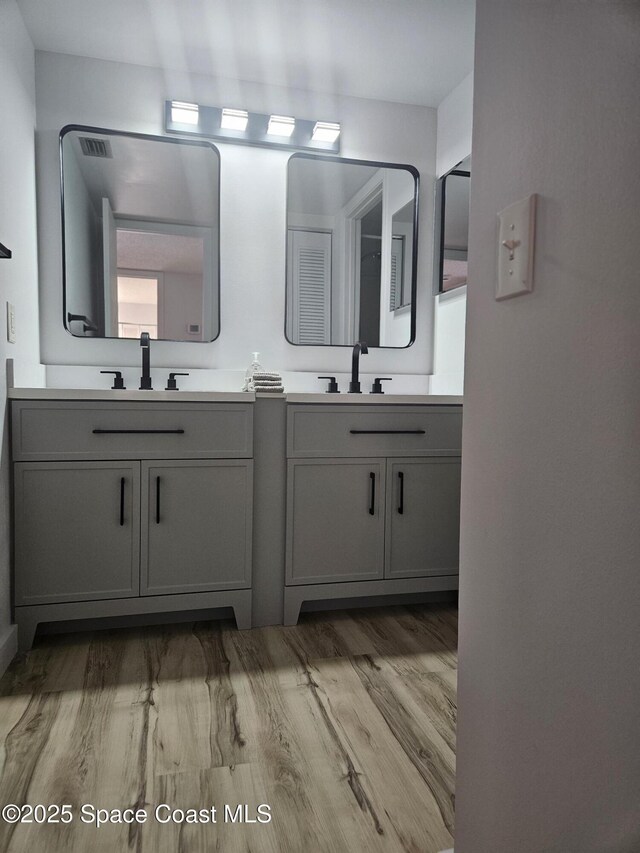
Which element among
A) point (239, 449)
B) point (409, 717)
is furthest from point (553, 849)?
point (239, 449)

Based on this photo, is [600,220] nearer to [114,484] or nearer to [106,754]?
[106,754]

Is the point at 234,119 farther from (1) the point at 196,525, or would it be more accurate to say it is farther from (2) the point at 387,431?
(1) the point at 196,525

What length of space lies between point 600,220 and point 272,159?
236 cm

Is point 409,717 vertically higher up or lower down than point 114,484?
lower down

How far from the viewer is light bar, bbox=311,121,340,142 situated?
8.70ft

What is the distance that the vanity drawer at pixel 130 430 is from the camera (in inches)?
75.1

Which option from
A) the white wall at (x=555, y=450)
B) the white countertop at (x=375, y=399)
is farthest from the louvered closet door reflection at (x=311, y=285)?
the white wall at (x=555, y=450)

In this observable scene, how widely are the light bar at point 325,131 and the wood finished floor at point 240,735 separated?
215cm

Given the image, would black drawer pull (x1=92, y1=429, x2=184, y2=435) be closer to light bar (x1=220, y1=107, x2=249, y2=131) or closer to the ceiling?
light bar (x1=220, y1=107, x2=249, y2=131)

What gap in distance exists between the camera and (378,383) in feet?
8.87

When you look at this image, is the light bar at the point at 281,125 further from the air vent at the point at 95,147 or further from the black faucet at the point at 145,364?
the black faucet at the point at 145,364

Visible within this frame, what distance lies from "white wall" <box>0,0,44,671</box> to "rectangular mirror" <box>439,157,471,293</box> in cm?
181

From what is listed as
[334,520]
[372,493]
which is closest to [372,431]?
[372,493]

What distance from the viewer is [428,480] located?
229 centimetres
